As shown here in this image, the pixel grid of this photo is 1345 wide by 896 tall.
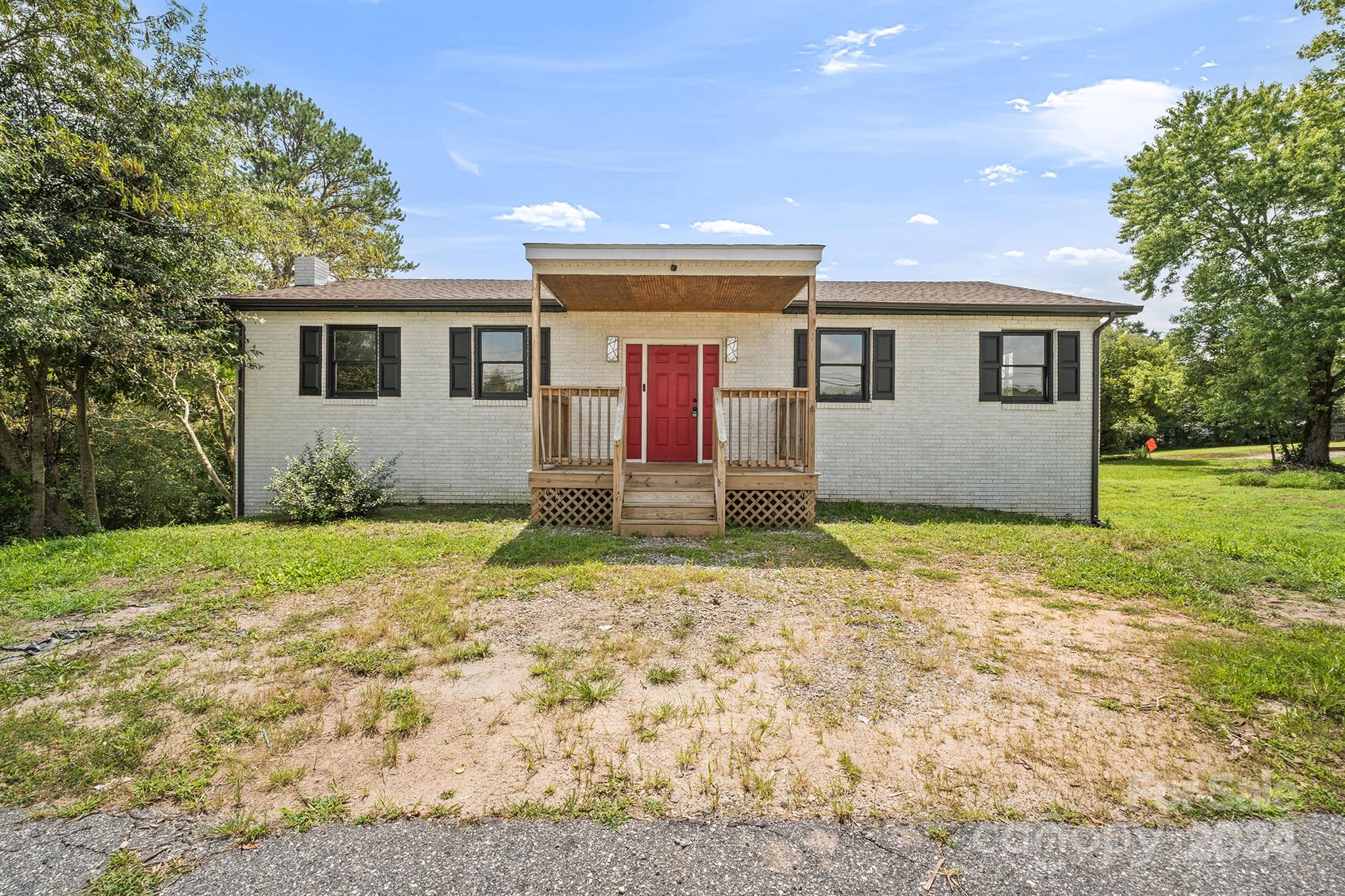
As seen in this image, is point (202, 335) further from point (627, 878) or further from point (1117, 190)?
point (1117, 190)

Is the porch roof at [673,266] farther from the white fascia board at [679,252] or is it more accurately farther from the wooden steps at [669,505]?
the wooden steps at [669,505]

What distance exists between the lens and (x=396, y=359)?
407 inches

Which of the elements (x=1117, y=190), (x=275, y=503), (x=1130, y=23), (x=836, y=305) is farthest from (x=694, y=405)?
(x=1117, y=190)

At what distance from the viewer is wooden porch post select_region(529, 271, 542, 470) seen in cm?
768

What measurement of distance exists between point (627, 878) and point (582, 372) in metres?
8.90

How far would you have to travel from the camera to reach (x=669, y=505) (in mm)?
7984

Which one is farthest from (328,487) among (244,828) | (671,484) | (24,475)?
(244,828)

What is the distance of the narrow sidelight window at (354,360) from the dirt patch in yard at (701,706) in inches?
Answer: 248

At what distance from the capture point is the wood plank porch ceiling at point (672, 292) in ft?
26.5

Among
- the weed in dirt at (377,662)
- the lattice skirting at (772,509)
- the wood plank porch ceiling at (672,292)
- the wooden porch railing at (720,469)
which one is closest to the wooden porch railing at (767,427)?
the wooden porch railing at (720,469)

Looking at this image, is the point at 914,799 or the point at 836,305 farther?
the point at 836,305

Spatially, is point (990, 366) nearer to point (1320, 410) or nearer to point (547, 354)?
point (547, 354)

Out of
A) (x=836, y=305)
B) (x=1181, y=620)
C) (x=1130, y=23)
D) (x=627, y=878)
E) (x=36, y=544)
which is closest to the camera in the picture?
(x=627, y=878)

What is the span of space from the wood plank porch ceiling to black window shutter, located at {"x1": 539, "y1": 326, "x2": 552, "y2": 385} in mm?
577
